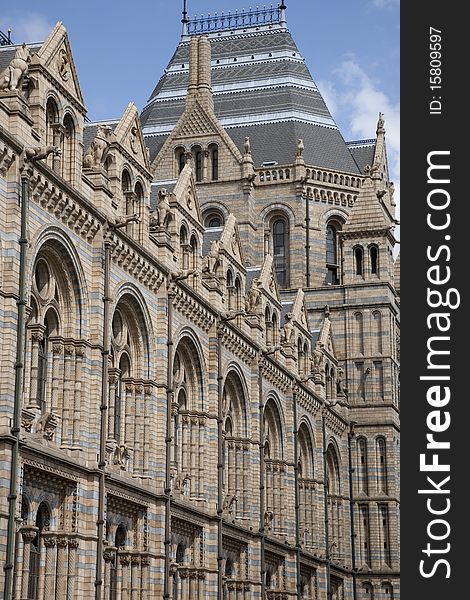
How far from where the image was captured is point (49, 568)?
39.1 m

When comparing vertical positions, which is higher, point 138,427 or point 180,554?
point 138,427

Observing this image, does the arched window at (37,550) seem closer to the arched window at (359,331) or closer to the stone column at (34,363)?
the stone column at (34,363)

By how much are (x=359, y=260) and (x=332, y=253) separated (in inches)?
224

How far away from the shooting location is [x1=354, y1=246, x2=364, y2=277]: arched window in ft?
264

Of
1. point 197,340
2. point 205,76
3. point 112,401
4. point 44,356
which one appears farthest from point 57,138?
point 205,76

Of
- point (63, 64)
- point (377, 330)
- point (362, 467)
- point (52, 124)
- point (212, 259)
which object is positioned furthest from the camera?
point (377, 330)

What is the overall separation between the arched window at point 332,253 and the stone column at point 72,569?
47.6 m

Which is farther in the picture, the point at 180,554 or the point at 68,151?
the point at 180,554

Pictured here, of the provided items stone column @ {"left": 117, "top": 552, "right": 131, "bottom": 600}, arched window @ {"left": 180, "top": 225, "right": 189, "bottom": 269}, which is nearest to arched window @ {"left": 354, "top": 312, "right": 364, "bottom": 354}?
arched window @ {"left": 180, "top": 225, "right": 189, "bottom": 269}

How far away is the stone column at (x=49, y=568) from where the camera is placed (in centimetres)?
3897

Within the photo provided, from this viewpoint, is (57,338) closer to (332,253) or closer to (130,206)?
(130,206)

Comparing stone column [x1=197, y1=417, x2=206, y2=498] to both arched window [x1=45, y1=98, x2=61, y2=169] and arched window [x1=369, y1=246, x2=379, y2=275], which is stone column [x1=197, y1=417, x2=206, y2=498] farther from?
arched window [x1=369, y1=246, x2=379, y2=275]

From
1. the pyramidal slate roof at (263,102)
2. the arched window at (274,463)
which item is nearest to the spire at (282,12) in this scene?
the pyramidal slate roof at (263,102)

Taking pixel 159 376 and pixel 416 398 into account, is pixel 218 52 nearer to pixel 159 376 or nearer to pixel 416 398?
pixel 159 376
